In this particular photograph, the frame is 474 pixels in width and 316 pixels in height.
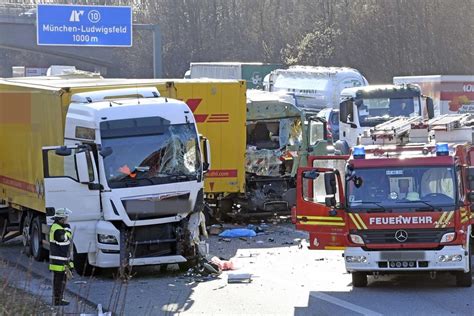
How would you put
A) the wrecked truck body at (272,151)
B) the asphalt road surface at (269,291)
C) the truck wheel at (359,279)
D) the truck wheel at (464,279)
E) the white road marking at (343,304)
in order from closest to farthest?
the white road marking at (343,304) → the asphalt road surface at (269,291) → the truck wheel at (464,279) → the truck wheel at (359,279) → the wrecked truck body at (272,151)

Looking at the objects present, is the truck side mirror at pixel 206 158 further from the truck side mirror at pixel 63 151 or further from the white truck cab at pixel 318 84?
the white truck cab at pixel 318 84

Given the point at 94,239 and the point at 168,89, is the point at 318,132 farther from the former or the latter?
the point at 94,239

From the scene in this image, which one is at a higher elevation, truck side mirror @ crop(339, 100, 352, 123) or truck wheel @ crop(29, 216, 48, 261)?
truck side mirror @ crop(339, 100, 352, 123)

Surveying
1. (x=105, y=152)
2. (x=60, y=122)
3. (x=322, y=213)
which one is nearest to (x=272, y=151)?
(x=60, y=122)

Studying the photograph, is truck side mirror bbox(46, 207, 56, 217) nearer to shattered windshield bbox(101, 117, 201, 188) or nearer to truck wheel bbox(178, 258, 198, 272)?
shattered windshield bbox(101, 117, 201, 188)

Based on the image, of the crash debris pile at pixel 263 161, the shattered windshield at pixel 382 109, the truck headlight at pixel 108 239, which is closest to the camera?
the truck headlight at pixel 108 239

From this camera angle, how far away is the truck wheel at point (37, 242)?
19.3 metres

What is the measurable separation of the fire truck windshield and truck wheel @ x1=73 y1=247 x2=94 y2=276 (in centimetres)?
467

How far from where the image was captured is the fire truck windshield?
14883mm

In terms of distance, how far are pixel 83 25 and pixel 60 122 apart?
78.2 ft

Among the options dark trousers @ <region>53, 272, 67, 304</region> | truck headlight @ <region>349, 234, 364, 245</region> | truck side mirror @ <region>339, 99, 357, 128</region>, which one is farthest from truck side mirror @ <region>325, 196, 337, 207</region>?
truck side mirror @ <region>339, 99, 357, 128</region>

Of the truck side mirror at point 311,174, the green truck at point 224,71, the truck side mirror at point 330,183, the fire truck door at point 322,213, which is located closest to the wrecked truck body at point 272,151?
the fire truck door at point 322,213

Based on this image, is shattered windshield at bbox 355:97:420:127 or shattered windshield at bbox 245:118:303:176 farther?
shattered windshield at bbox 355:97:420:127

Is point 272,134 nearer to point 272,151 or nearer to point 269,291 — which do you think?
point 272,151
